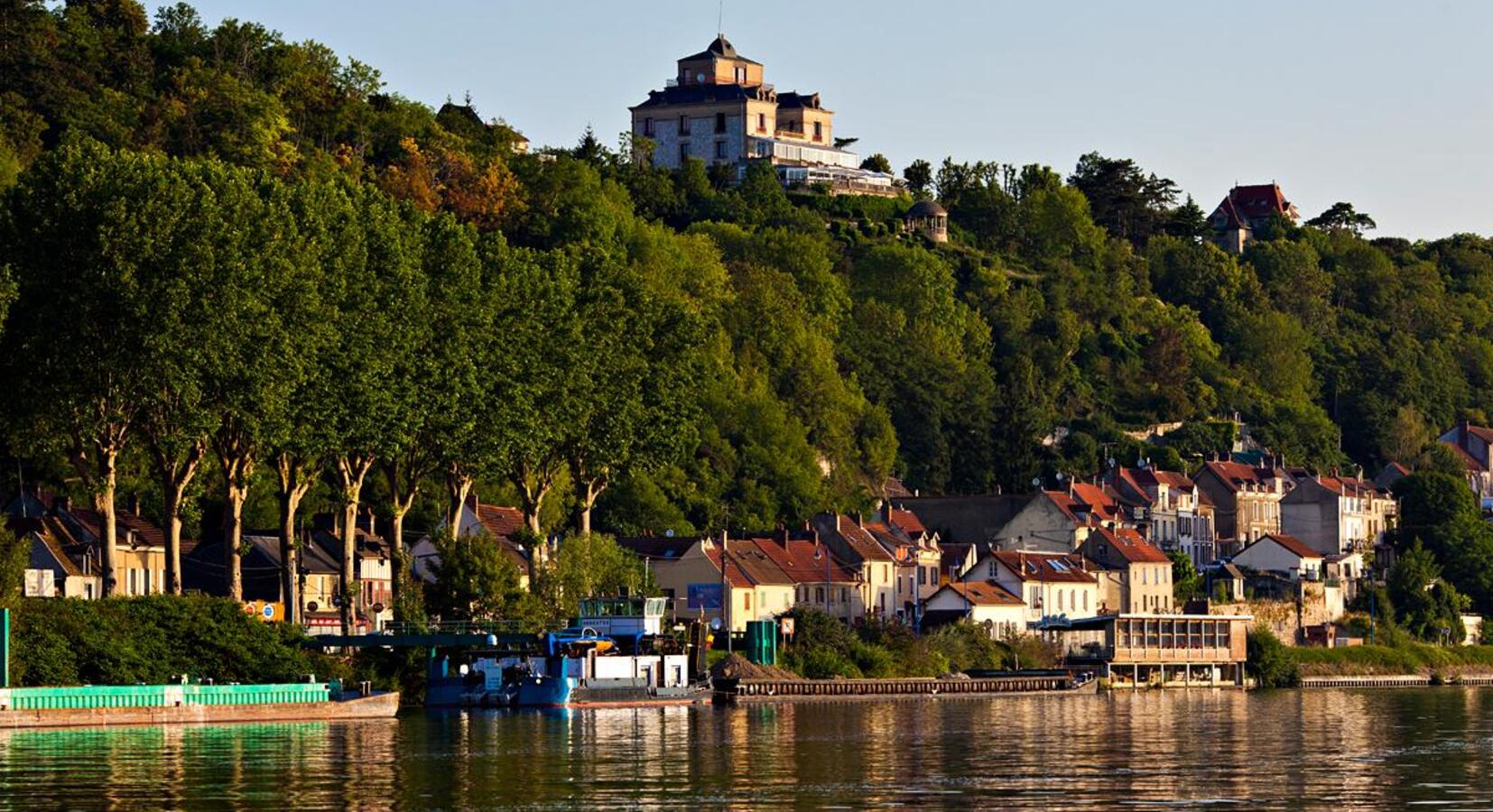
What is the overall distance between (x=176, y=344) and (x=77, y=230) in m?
5.61

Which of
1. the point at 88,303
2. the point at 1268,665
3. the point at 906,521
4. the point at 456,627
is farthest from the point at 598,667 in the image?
the point at 906,521

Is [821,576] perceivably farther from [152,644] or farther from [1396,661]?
[152,644]

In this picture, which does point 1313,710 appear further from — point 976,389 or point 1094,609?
point 976,389

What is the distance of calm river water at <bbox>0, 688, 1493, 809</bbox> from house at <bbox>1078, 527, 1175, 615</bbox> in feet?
202

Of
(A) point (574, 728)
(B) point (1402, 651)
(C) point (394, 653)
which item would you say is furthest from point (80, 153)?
(B) point (1402, 651)

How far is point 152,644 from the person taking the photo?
3647 inches

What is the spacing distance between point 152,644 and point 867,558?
60.2 m

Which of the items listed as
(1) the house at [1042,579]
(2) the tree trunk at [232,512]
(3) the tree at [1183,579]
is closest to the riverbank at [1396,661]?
(3) the tree at [1183,579]

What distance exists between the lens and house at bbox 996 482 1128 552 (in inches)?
6575

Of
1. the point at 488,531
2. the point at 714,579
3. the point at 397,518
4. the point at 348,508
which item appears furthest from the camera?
the point at 714,579

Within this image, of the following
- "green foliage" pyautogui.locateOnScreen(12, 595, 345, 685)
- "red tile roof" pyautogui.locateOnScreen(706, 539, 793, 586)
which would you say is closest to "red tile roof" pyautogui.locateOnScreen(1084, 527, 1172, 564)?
"red tile roof" pyautogui.locateOnScreen(706, 539, 793, 586)

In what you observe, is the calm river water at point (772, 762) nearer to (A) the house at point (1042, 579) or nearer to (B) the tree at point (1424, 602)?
(A) the house at point (1042, 579)

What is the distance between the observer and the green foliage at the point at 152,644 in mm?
88125

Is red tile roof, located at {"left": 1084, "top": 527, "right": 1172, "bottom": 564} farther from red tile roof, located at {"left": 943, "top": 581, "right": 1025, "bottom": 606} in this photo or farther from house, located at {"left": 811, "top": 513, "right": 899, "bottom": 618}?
house, located at {"left": 811, "top": 513, "right": 899, "bottom": 618}
